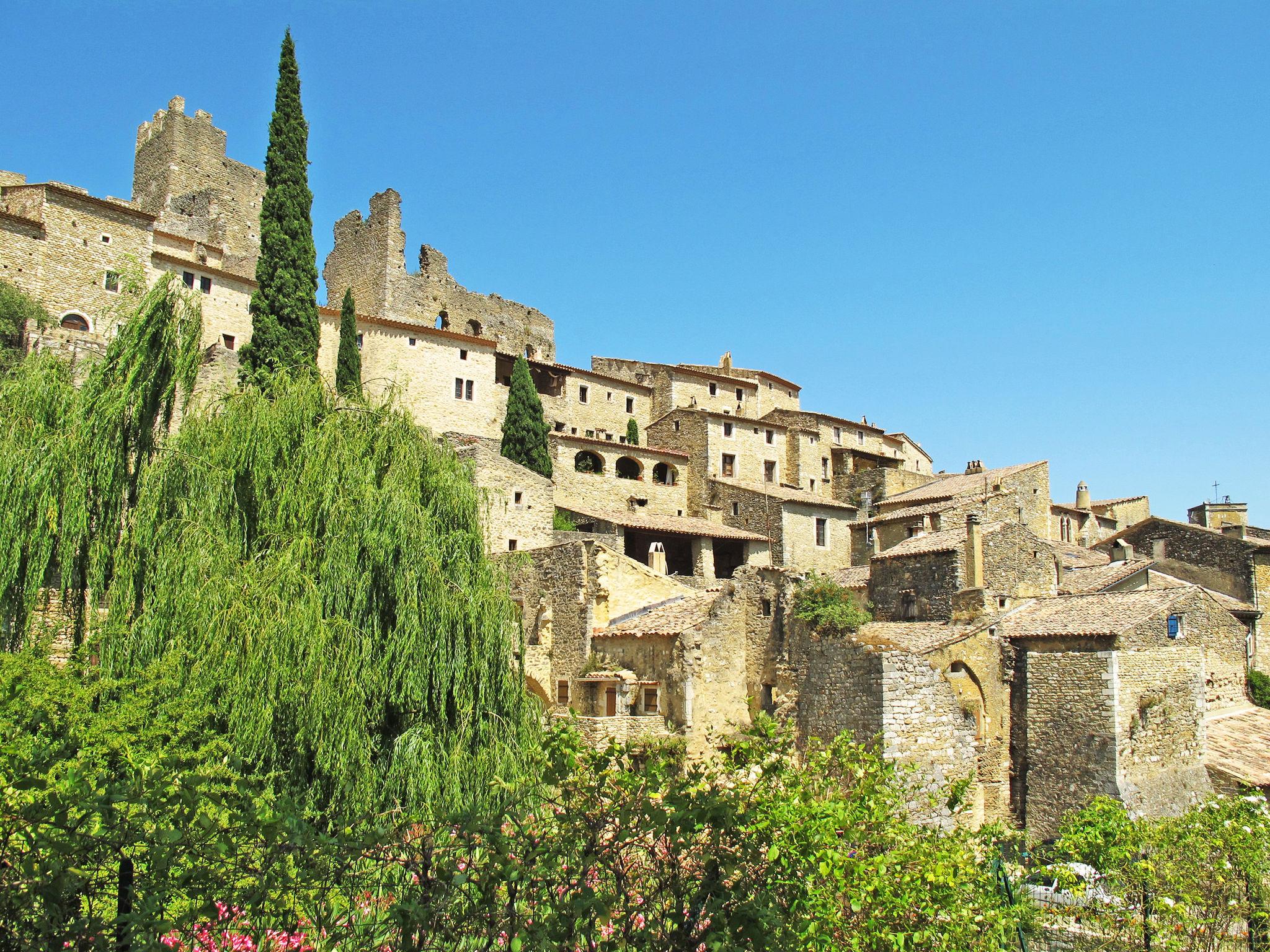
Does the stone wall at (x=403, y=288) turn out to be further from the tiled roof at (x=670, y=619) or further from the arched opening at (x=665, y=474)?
the tiled roof at (x=670, y=619)

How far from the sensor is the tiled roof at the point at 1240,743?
20.9 meters

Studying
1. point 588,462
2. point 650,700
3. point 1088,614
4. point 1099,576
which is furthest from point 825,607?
point 588,462

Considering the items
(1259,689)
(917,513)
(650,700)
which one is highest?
(917,513)

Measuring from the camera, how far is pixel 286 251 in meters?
35.6

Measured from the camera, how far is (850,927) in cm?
896

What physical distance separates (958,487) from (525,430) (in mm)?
20919

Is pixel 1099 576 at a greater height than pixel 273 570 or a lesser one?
greater

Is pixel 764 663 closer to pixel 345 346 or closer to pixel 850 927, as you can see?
pixel 850 927

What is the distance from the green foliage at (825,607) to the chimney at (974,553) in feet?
11.5

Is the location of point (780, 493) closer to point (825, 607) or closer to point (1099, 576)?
point (1099, 576)

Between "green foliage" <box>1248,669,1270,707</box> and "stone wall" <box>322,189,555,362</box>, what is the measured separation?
149ft

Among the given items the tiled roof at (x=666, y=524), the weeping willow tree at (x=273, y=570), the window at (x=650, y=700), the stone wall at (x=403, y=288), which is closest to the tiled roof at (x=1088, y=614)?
the window at (x=650, y=700)

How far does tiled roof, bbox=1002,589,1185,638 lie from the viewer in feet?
66.8

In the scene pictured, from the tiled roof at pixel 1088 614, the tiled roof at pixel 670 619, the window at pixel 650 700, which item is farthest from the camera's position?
the window at pixel 650 700
